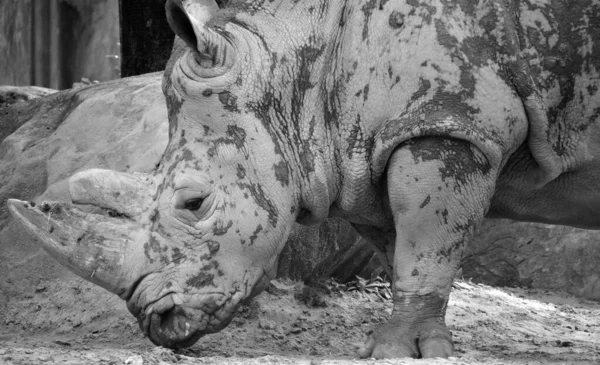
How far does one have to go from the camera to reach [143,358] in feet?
16.1

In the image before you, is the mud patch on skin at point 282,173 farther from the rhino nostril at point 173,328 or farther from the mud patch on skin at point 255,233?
the rhino nostril at point 173,328

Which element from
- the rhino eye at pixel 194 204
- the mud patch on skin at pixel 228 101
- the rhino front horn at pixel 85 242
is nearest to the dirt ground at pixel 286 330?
the rhino front horn at pixel 85 242

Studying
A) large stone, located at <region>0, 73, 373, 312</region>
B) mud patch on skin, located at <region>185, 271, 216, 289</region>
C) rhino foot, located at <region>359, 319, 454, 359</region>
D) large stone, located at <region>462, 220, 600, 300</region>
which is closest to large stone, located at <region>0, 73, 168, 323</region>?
large stone, located at <region>0, 73, 373, 312</region>

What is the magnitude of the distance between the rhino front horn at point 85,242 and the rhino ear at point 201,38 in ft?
3.14

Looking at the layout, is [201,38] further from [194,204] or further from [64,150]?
[64,150]

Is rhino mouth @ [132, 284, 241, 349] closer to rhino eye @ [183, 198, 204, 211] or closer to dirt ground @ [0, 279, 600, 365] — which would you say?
dirt ground @ [0, 279, 600, 365]

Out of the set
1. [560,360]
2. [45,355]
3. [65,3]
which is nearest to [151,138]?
[45,355]

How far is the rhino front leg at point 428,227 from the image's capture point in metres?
5.42

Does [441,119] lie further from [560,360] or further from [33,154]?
[33,154]

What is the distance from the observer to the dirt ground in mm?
6160

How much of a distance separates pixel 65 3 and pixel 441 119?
14.6 m

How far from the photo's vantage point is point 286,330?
6832mm

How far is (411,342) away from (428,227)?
0.58m

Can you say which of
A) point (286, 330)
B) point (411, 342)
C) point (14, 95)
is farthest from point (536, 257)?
point (14, 95)
